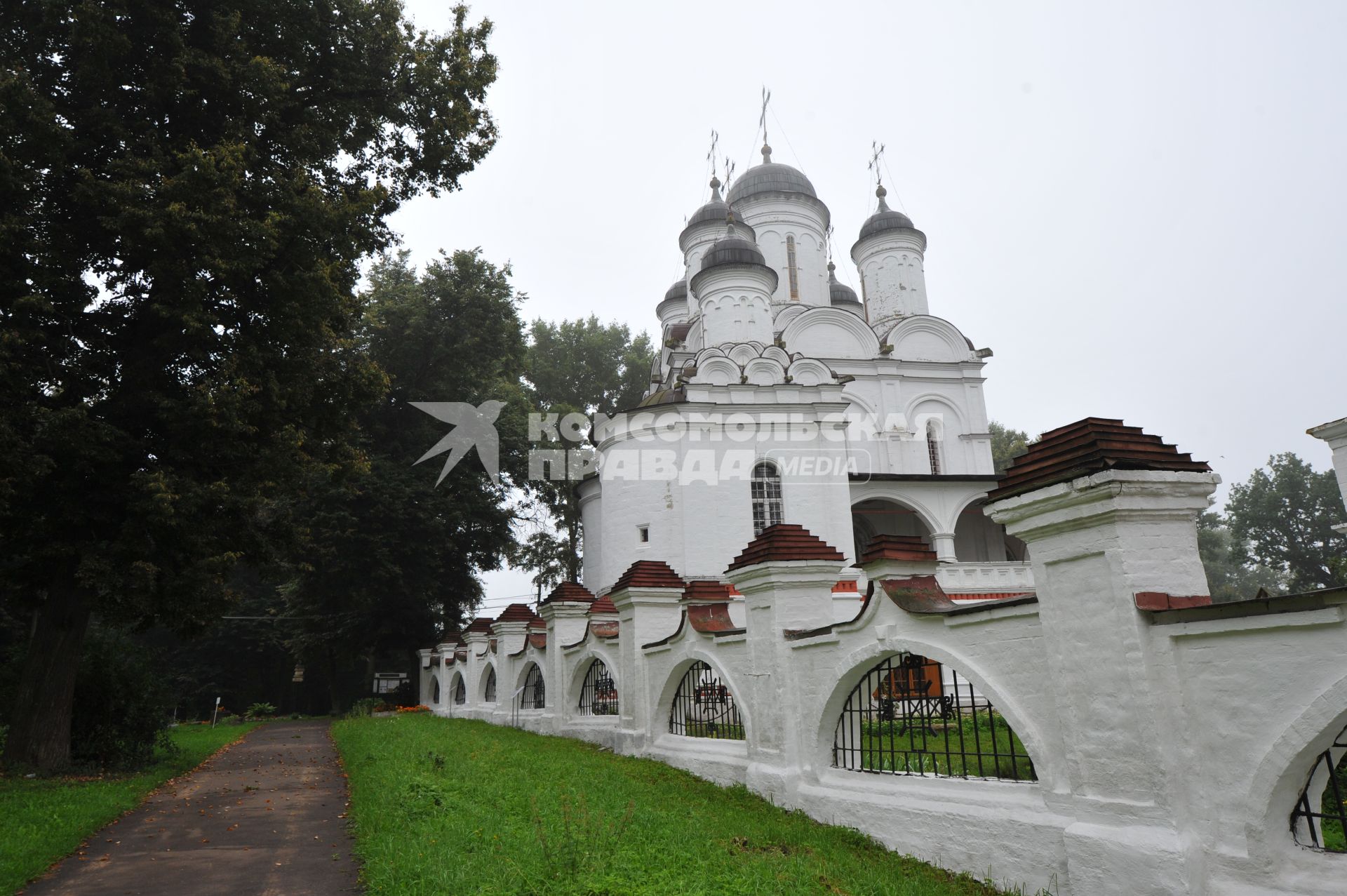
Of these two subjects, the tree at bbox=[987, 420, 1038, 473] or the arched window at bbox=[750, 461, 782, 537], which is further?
the tree at bbox=[987, 420, 1038, 473]

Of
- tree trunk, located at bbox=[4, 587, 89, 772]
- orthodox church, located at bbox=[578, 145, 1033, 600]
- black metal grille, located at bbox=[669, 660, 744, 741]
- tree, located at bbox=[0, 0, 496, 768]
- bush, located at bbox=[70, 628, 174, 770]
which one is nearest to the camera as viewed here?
black metal grille, located at bbox=[669, 660, 744, 741]

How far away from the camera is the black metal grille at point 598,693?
12.3 metres

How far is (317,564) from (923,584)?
22248 millimetres

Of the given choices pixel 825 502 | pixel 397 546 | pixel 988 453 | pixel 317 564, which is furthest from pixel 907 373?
pixel 317 564

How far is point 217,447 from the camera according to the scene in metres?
10.9

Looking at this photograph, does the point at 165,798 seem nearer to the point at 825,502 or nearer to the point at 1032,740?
the point at 1032,740

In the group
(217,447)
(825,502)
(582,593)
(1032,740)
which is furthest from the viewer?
(825,502)

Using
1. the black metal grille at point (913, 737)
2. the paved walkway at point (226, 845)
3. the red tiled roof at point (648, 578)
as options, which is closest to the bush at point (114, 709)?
the paved walkway at point (226, 845)

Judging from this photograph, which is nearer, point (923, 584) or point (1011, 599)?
point (1011, 599)

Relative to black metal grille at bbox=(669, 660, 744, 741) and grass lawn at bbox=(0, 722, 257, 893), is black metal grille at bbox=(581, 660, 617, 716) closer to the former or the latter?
black metal grille at bbox=(669, 660, 744, 741)

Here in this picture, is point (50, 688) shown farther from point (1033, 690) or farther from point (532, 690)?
point (1033, 690)

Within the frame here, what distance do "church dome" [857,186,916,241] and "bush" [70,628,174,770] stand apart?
1005 inches

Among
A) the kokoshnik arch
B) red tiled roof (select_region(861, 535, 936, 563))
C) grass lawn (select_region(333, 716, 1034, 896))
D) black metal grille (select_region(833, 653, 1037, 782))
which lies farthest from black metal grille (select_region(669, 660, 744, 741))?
red tiled roof (select_region(861, 535, 936, 563))

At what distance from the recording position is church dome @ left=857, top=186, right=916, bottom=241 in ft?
99.1
